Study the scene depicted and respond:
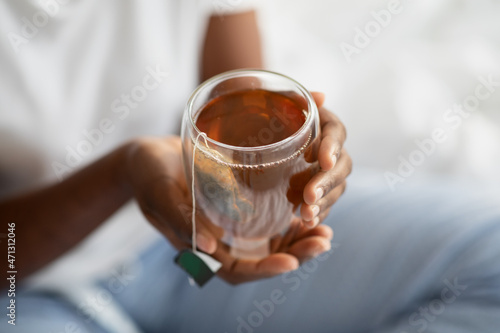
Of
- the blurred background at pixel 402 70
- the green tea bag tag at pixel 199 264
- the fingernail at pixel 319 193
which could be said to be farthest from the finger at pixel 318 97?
the blurred background at pixel 402 70

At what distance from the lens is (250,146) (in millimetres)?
447

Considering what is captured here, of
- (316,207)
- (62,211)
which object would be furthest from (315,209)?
(62,211)

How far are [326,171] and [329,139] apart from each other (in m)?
0.03

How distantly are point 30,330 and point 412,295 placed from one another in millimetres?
535

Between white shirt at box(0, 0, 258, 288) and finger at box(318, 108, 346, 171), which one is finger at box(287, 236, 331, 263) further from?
white shirt at box(0, 0, 258, 288)

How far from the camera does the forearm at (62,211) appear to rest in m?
0.73

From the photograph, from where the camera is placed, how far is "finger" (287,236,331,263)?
0.57m

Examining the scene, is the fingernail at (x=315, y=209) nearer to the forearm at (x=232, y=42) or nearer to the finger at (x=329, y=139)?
the finger at (x=329, y=139)

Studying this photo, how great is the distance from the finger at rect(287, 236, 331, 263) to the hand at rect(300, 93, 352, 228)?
0.04 metres

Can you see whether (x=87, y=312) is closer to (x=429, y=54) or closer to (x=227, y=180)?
(x=227, y=180)

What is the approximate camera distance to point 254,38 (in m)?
0.92

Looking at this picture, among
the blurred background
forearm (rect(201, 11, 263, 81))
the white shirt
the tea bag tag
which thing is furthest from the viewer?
the blurred background

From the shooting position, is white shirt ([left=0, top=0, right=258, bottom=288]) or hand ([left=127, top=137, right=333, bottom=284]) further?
white shirt ([left=0, top=0, right=258, bottom=288])

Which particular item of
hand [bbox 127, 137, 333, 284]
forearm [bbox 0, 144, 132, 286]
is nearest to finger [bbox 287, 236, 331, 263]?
hand [bbox 127, 137, 333, 284]
